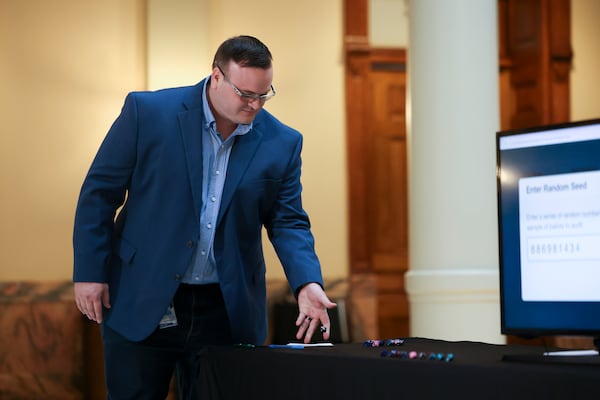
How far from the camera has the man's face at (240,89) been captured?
2.21 metres

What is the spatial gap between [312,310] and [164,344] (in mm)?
369

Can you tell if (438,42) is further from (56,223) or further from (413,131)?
(56,223)

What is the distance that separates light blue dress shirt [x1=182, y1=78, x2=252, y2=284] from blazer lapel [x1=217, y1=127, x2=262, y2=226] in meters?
0.02

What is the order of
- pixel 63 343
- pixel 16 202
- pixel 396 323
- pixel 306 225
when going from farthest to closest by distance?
pixel 396 323
pixel 16 202
pixel 63 343
pixel 306 225

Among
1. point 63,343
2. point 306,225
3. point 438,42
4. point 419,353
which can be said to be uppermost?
point 438,42

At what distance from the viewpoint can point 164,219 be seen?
2223mm

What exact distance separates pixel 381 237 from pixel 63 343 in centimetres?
230

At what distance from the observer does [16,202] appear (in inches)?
249

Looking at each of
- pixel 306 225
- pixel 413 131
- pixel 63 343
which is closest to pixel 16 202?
pixel 63 343

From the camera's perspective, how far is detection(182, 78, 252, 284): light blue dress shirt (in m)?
2.25

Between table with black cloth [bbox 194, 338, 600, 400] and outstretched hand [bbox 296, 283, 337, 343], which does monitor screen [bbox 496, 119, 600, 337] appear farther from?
outstretched hand [bbox 296, 283, 337, 343]

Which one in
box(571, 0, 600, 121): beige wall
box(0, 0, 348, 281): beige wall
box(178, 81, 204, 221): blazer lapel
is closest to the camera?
box(178, 81, 204, 221): blazer lapel

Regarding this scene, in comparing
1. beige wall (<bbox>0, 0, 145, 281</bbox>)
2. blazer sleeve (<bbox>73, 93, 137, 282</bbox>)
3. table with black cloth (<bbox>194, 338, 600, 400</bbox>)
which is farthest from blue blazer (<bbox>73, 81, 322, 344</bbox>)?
beige wall (<bbox>0, 0, 145, 281</bbox>)

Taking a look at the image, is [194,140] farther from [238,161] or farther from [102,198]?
[102,198]
